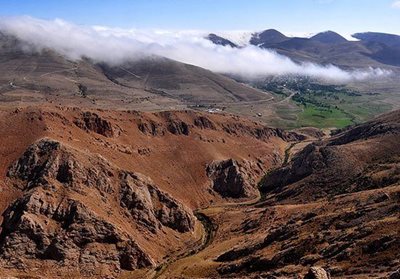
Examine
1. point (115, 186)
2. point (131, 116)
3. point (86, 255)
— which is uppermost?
point (131, 116)

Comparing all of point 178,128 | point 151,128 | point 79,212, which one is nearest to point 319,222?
point 79,212

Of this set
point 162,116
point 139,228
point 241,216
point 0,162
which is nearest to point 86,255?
point 139,228

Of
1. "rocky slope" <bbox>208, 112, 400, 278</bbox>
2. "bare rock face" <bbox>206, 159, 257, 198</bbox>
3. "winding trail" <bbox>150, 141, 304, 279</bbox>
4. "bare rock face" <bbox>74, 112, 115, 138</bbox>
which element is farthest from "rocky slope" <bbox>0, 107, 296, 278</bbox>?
"rocky slope" <bbox>208, 112, 400, 278</bbox>

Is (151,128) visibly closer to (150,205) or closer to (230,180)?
(230,180)

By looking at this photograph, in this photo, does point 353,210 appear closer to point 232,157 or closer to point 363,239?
point 363,239

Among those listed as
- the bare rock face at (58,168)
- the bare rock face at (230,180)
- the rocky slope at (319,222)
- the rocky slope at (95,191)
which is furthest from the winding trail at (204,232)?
the bare rock face at (58,168)

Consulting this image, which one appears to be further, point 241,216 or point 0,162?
point 241,216

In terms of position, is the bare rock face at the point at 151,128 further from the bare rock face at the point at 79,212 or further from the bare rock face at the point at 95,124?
the bare rock face at the point at 79,212
